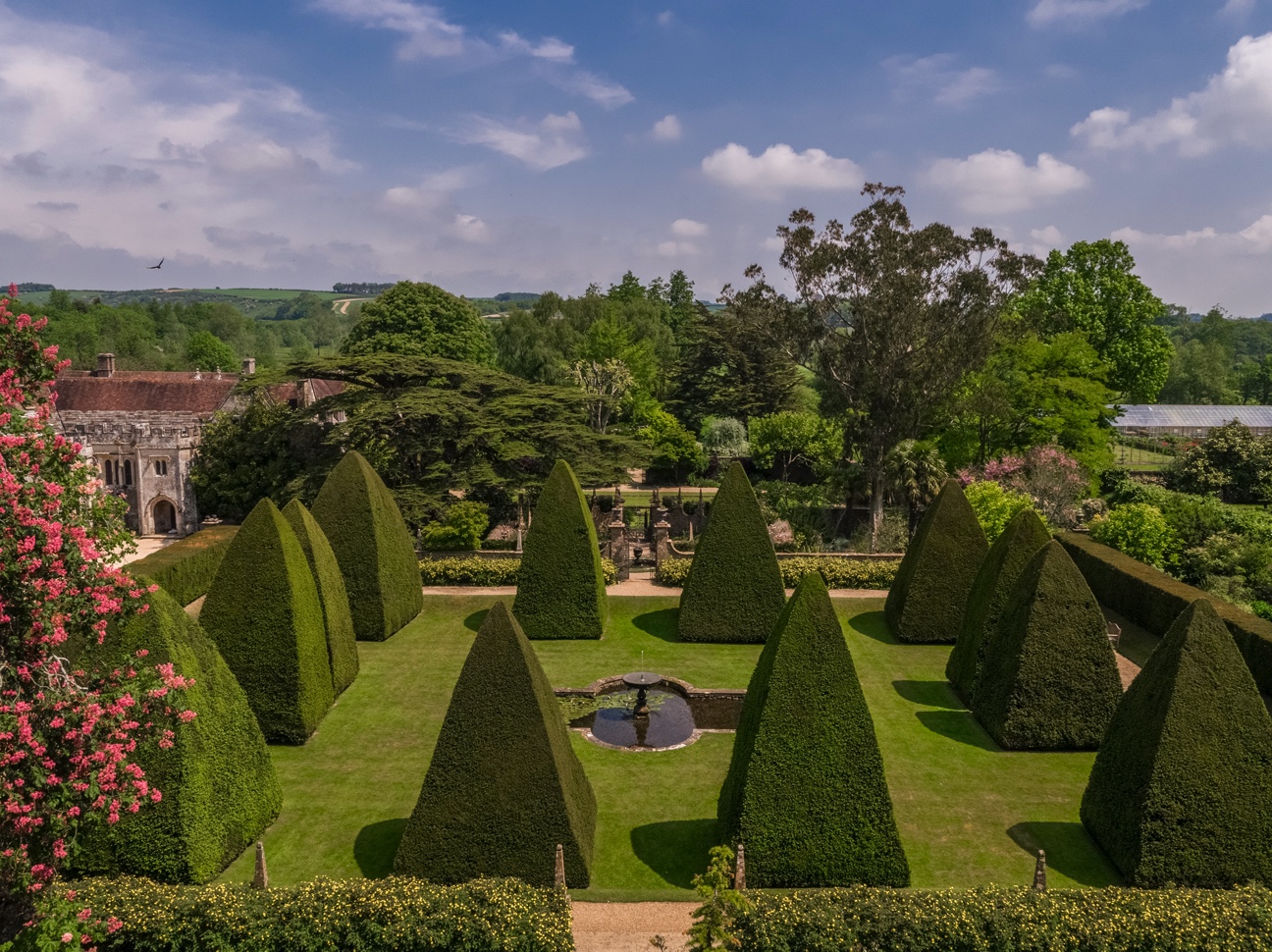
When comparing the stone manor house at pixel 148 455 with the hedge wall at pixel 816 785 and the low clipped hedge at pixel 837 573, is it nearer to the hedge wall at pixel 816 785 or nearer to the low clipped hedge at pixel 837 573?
the low clipped hedge at pixel 837 573

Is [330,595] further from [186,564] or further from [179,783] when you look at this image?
[186,564]

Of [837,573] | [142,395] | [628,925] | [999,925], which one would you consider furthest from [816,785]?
[142,395]

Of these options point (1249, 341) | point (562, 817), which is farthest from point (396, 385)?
point (1249, 341)

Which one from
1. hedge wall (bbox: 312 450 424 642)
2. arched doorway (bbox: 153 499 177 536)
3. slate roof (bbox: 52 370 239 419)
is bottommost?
arched doorway (bbox: 153 499 177 536)

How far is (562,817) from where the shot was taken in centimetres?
1299

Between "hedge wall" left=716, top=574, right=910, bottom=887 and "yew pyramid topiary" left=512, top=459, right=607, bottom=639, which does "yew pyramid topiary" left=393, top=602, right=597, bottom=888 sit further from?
"yew pyramid topiary" left=512, top=459, right=607, bottom=639

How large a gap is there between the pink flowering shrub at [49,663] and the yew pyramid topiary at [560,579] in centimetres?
1442

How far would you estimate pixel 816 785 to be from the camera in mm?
13016

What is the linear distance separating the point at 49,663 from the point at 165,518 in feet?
129

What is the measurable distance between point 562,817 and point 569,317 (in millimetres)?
71532

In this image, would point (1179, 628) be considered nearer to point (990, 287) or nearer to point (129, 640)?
point (129, 640)

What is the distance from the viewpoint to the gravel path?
12.2m

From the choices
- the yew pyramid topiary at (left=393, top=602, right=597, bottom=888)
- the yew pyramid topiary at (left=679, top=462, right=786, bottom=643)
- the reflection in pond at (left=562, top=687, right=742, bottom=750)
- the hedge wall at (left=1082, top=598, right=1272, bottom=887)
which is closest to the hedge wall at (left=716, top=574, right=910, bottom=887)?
the yew pyramid topiary at (left=393, top=602, right=597, bottom=888)

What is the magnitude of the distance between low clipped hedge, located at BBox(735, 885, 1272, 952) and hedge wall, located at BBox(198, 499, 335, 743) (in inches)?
439
